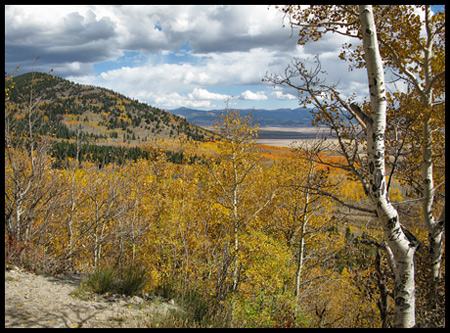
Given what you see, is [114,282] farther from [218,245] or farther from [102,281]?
[218,245]

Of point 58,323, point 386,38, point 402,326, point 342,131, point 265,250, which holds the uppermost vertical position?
point 386,38

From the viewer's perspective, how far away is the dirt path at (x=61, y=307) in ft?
22.6

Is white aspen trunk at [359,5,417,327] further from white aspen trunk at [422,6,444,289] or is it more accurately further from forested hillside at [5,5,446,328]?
white aspen trunk at [422,6,444,289]

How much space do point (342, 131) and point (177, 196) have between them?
21235 mm

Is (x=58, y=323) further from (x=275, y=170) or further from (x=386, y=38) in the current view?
(x=275, y=170)

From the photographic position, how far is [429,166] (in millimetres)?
8297

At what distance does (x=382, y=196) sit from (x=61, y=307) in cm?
810

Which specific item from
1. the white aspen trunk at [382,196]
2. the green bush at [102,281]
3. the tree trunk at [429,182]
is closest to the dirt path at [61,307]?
the green bush at [102,281]

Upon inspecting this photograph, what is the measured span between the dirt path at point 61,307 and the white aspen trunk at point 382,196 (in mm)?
5557

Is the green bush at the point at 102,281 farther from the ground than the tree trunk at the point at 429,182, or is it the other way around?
the tree trunk at the point at 429,182

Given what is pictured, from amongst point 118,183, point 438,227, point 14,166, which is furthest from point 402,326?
point 118,183

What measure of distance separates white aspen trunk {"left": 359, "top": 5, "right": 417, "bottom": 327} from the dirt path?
5557 mm

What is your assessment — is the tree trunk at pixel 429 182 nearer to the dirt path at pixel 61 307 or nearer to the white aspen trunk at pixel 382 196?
the white aspen trunk at pixel 382 196

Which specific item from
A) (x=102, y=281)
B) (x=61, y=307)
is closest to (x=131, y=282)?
(x=102, y=281)
